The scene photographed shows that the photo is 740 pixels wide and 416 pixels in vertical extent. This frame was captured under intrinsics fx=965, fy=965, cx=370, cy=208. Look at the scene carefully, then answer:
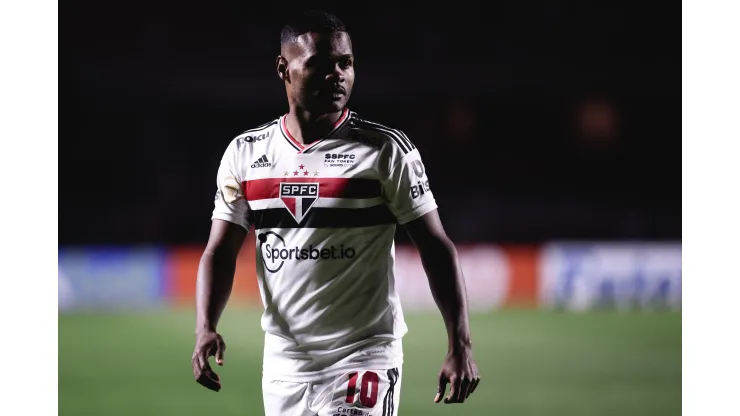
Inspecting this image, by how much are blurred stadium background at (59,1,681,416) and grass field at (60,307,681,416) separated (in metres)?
0.63

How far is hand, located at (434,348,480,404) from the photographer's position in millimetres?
3557

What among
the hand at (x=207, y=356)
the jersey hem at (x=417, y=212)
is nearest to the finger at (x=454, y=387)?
the jersey hem at (x=417, y=212)

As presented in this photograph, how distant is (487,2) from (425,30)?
5.13 feet

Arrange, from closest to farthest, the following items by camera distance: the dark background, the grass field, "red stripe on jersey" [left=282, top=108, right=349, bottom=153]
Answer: "red stripe on jersey" [left=282, top=108, right=349, bottom=153], the grass field, the dark background

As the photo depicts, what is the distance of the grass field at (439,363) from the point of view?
8.20 meters

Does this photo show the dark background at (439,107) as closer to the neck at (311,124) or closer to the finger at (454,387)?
the neck at (311,124)

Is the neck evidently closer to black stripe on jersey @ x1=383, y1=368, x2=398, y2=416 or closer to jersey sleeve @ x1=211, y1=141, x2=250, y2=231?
jersey sleeve @ x1=211, y1=141, x2=250, y2=231

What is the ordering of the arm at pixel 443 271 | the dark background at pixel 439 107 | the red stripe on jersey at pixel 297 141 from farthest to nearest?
the dark background at pixel 439 107, the red stripe on jersey at pixel 297 141, the arm at pixel 443 271

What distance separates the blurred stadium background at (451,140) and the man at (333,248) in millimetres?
10613

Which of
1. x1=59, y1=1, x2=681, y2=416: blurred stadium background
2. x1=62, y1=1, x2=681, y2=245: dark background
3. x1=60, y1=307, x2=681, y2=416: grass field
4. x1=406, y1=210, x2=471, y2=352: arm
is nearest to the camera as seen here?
x1=406, y1=210, x2=471, y2=352: arm

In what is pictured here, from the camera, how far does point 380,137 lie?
12.5 feet

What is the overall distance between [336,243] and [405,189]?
0.34 metres

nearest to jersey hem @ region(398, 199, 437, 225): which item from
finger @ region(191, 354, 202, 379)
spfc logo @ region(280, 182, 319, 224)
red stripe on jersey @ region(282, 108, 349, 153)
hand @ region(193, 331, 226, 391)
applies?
spfc logo @ region(280, 182, 319, 224)

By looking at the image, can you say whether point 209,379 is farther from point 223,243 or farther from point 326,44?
point 326,44
